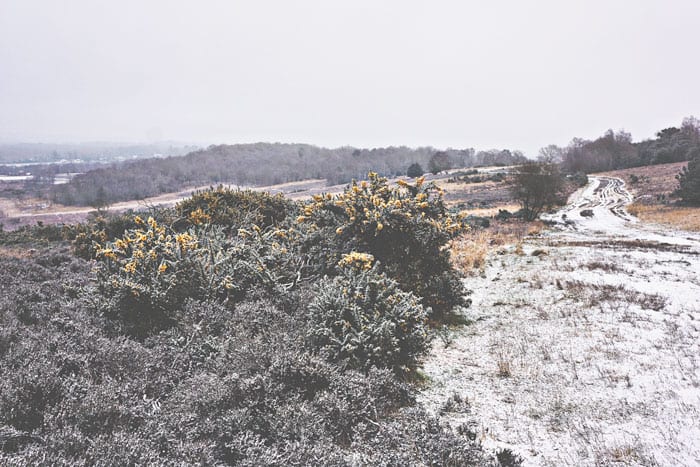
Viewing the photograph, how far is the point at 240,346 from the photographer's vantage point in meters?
4.23

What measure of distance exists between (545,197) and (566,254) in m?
16.2

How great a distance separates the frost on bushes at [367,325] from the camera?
14.8 ft

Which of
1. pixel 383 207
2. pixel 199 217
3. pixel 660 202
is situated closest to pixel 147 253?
pixel 199 217

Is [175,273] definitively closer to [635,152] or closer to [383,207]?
[383,207]

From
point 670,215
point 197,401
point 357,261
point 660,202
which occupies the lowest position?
point 670,215

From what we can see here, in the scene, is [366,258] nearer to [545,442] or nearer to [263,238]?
[263,238]

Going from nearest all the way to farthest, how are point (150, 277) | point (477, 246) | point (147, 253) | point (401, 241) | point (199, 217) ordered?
point (150, 277) → point (147, 253) → point (401, 241) → point (199, 217) → point (477, 246)

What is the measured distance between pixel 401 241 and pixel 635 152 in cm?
8590

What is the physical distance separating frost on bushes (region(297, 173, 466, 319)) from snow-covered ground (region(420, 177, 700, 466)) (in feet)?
2.91

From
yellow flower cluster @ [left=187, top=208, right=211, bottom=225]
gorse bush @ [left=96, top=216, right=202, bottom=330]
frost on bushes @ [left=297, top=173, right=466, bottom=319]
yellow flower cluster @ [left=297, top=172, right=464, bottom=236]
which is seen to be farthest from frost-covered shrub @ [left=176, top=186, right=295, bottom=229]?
frost on bushes @ [left=297, top=173, right=466, bottom=319]

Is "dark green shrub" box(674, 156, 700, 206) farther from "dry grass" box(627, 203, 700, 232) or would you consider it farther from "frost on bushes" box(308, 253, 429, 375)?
"frost on bushes" box(308, 253, 429, 375)

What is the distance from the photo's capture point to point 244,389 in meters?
3.45

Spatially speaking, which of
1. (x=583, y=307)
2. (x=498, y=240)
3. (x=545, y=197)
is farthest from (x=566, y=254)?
(x=545, y=197)

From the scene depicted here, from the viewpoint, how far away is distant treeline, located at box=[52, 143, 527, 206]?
77000mm
